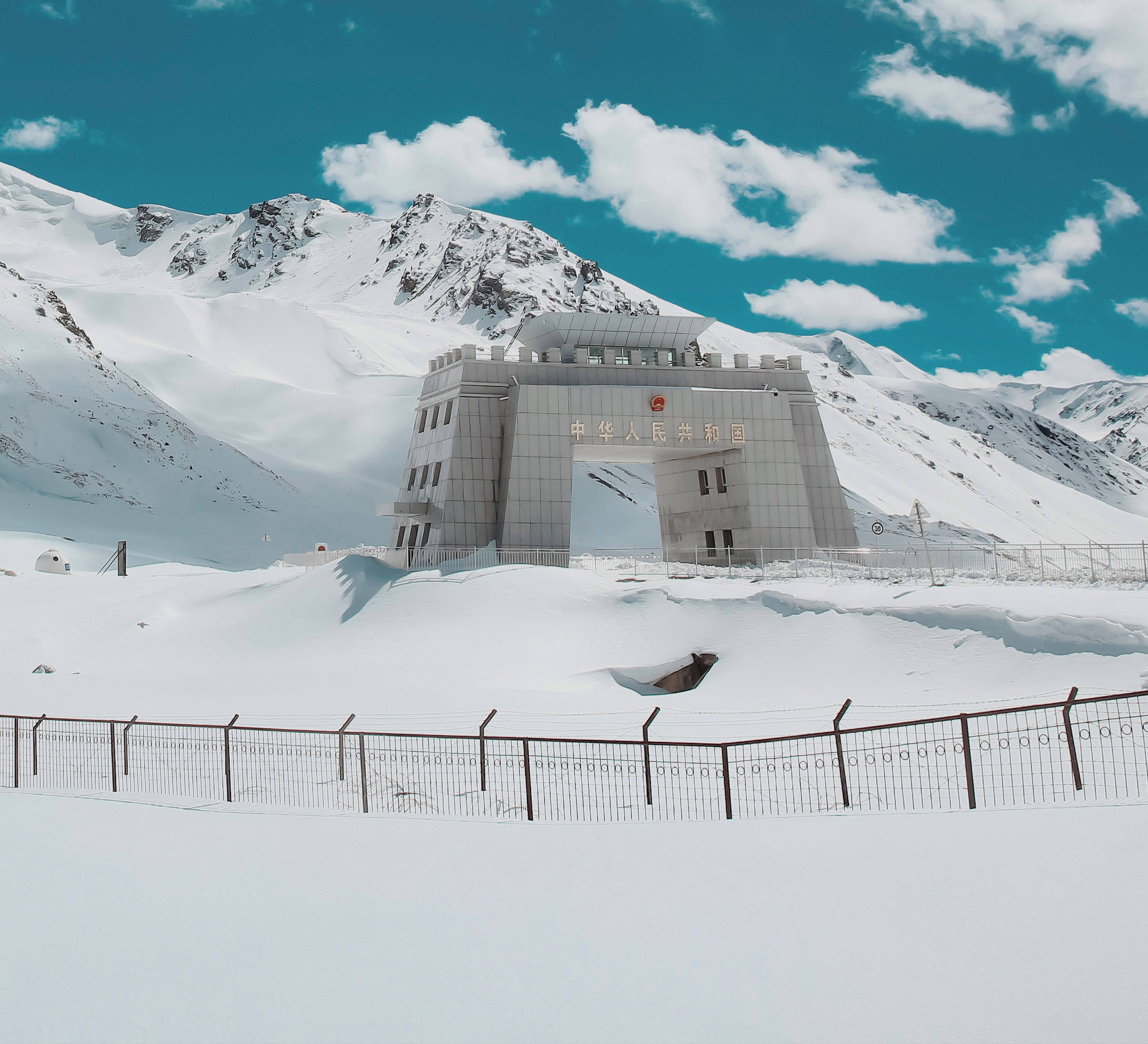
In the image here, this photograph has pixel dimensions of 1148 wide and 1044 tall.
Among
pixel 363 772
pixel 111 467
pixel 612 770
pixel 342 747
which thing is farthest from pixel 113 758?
pixel 111 467

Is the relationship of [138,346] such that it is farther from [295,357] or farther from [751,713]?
[751,713]

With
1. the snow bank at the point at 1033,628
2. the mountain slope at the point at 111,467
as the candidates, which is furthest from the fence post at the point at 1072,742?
the mountain slope at the point at 111,467

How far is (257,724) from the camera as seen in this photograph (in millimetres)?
27562

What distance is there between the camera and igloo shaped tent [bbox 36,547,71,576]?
5947 cm

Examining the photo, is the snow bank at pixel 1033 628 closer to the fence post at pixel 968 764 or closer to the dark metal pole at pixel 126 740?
the fence post at pixel 968 764

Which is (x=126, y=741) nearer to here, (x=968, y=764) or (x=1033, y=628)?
(x=968, y=764)

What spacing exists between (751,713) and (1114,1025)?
60.5 ft

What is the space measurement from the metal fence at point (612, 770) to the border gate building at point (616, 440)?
17486 millimetres

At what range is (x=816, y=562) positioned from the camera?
4034cm

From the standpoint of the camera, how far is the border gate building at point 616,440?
4297 cm

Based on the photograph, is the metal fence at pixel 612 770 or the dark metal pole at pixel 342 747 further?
the dark metal pole at pixel 342 747

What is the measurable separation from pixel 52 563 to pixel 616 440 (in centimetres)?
3430

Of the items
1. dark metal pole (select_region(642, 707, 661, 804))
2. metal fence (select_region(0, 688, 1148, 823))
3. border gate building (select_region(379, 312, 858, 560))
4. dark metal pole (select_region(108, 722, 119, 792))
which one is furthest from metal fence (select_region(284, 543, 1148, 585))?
dark metal pole (select_region(642, 707, 661, 804))

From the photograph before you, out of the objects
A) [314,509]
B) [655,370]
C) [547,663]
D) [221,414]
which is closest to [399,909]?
[547,663]
